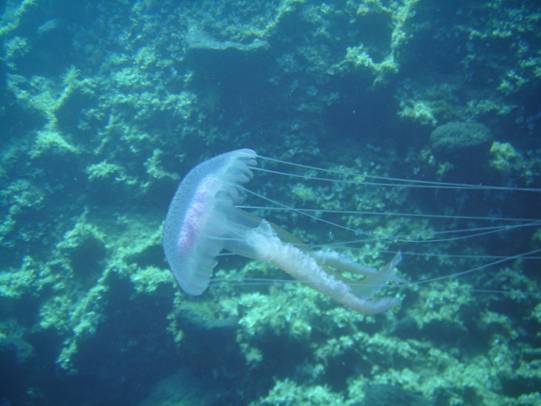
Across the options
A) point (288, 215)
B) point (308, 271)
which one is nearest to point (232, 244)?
point (308, 271)

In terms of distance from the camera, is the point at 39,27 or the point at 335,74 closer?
the point at 335,74

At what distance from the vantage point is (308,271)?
4492 millimetres

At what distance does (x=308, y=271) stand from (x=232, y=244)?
105 centimetres

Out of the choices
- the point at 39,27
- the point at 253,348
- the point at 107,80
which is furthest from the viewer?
the point at 39,27

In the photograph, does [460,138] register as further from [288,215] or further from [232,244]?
[232,244]

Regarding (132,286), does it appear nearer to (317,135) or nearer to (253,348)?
(253,348)

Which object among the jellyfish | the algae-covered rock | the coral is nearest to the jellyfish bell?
the jellyfish

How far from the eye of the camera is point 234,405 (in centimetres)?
510

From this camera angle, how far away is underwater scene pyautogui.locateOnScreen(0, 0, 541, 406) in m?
4.82

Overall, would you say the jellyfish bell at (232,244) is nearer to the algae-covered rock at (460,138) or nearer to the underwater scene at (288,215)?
the underwater scene at (288,215)

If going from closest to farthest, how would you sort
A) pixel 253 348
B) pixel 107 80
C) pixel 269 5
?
Result: pixel 253 348, pixel 269 5, pixel 107 80

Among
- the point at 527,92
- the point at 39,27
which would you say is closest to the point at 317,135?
the point at 527,92

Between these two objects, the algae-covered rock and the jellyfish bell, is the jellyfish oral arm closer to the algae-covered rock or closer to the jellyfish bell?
the jellyfish bell

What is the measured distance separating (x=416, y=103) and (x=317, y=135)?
1765 mm
